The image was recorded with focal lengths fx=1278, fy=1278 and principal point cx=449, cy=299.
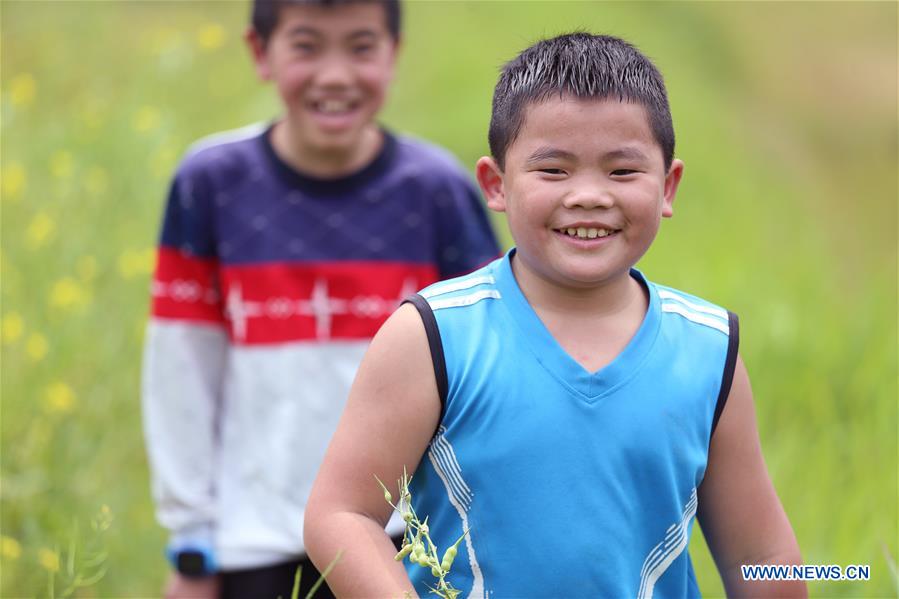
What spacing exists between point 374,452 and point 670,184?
1.88 ft

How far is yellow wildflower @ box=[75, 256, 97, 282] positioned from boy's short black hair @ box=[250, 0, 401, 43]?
1.66 metres

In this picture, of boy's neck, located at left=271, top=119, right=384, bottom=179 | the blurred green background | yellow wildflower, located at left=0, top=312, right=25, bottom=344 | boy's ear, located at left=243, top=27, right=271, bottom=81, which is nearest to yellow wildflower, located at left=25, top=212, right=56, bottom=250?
the blurred green background

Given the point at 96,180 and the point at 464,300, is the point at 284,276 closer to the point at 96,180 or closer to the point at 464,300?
the point at 464,300

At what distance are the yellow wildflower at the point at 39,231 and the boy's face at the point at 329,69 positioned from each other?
5.64 feet

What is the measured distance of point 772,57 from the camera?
9.80 meters

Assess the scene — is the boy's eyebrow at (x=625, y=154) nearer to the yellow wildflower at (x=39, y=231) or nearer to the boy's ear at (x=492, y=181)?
the boy's ear at (x=492, y=181)

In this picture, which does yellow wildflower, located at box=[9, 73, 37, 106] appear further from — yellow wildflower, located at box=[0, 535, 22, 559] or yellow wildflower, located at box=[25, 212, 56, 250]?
yellow wildflower, located at box=[0, 535, 22, 559]

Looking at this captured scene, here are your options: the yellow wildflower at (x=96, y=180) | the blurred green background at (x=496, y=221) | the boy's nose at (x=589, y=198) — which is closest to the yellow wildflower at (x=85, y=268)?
the blurred green background at (x=496, y=221)

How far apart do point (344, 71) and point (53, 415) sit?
1.60 meters

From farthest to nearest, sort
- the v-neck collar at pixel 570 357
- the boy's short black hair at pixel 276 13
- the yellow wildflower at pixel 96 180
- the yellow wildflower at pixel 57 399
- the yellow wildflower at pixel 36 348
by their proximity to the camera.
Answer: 1. the yellow wildflower at pixel 96 180
2. the yellow wildflower at pixel 36 348
3. the yellow wildflower at pixel 57 399
4. the boy's short black hair at pixel 276 13
5. the v-neck collar at pixel 570 357

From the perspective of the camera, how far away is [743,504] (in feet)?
6.00

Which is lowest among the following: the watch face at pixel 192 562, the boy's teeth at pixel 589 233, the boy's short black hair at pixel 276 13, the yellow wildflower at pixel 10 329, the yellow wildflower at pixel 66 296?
the watch face at pixel 192 562

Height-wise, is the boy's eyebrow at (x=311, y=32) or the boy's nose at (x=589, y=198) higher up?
the boy's eyebrow at (x=311, y=32)

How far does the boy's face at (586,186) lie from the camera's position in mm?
1673
